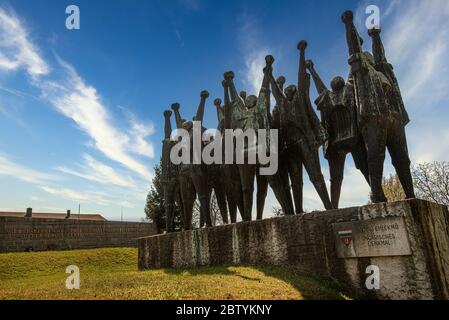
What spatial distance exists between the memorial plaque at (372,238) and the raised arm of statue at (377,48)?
348 centimetres

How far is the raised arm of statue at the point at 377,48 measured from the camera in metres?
6.70

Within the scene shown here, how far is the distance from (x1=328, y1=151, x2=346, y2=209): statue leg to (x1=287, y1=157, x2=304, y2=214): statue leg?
81 centimetres

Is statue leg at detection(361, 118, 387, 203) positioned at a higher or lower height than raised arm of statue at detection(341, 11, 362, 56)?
lower

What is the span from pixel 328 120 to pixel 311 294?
12.4ft

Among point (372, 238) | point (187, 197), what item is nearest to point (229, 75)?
point (187, 197)

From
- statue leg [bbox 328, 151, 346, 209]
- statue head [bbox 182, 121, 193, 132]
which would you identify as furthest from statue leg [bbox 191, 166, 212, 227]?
statue leg [bbox 328, 151, 346, 209]

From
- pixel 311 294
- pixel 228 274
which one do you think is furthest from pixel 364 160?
pixel 228 274

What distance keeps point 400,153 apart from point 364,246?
201 cm

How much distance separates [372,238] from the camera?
5.23 metres

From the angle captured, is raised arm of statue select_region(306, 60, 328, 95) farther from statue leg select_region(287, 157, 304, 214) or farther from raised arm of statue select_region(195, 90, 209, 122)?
raised arm of statue select_region(195, 90, 209, 122)

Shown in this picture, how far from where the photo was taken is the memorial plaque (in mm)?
4906

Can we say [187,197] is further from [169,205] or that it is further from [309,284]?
[309,284]

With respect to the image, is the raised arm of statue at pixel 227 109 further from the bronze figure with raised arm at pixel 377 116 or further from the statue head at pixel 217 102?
the bronze figure with raised arm at pixel 377 116
